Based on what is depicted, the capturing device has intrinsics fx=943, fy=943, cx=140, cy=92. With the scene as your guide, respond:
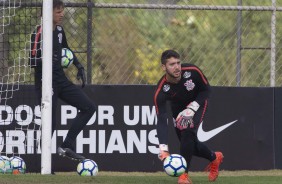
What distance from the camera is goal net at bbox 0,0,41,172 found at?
1348 centimetres

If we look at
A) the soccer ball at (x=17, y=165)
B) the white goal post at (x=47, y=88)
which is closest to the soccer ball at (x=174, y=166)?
the white goal post at (x=47, y=88)

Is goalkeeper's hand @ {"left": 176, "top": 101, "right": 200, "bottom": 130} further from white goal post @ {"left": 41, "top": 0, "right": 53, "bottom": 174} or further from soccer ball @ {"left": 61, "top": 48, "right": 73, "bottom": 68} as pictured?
soccer ball @ {"left": 61, "top": 48, "right": 73, "bottom": 68}

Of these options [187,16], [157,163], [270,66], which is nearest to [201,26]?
[187,16]

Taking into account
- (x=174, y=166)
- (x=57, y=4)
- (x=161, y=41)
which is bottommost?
(x=174, y=166)

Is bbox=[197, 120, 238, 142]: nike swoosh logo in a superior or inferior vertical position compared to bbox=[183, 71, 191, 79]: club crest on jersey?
inferior

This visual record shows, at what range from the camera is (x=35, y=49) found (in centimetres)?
1241

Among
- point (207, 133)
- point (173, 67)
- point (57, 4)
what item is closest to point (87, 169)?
point (173, 67)

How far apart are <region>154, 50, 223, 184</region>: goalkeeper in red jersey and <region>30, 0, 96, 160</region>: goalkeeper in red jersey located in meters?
1.66

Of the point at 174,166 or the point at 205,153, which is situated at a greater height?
the point at 205,153

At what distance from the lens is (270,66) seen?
14562 mm

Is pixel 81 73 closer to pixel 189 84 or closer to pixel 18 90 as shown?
pixel 18 90

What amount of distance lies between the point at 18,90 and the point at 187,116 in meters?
3.27

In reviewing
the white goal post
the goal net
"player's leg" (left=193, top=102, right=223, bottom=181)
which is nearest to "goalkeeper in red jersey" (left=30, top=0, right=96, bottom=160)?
the white goal post

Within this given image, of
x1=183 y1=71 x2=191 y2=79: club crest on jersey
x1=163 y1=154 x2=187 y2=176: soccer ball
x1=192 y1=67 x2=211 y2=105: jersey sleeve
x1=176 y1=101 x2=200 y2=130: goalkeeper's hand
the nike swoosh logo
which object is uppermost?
x1=183 y1=71 x2=191 y2=79: club crest on jersey
